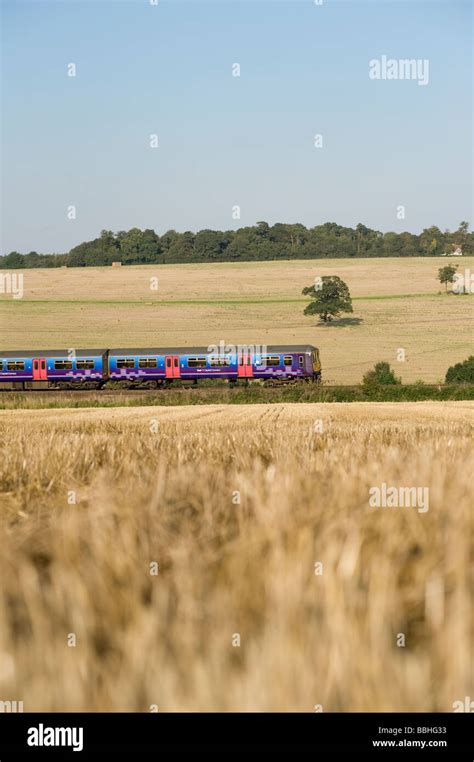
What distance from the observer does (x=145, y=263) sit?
427ft

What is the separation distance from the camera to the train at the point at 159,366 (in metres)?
47.9

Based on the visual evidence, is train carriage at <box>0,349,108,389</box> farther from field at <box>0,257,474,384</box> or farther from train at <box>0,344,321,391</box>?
field at <box>0,257,474,384</box>

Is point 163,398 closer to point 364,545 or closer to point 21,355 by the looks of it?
point 21,355

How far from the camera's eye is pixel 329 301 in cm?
8494

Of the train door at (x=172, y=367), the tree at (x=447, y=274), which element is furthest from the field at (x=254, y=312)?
the train door at (x=172, y=367)

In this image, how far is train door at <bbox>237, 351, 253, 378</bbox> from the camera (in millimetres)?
47625

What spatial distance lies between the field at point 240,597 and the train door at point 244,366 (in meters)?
43.6

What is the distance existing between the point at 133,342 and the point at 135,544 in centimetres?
7062

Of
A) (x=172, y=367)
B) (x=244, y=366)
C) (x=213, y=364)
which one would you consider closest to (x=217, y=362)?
(x=213, y=364)

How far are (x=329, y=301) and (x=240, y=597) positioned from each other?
274 feet

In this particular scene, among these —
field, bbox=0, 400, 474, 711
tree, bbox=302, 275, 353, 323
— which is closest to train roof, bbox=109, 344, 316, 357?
tree, bbox=302, 275, 353, 323

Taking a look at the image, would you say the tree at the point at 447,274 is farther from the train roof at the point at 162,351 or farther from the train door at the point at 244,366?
the train door at the point at 244,366

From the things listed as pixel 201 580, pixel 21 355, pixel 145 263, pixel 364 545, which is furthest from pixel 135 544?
pixel 145 263

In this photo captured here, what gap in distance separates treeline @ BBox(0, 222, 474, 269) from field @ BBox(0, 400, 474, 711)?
405 ft
